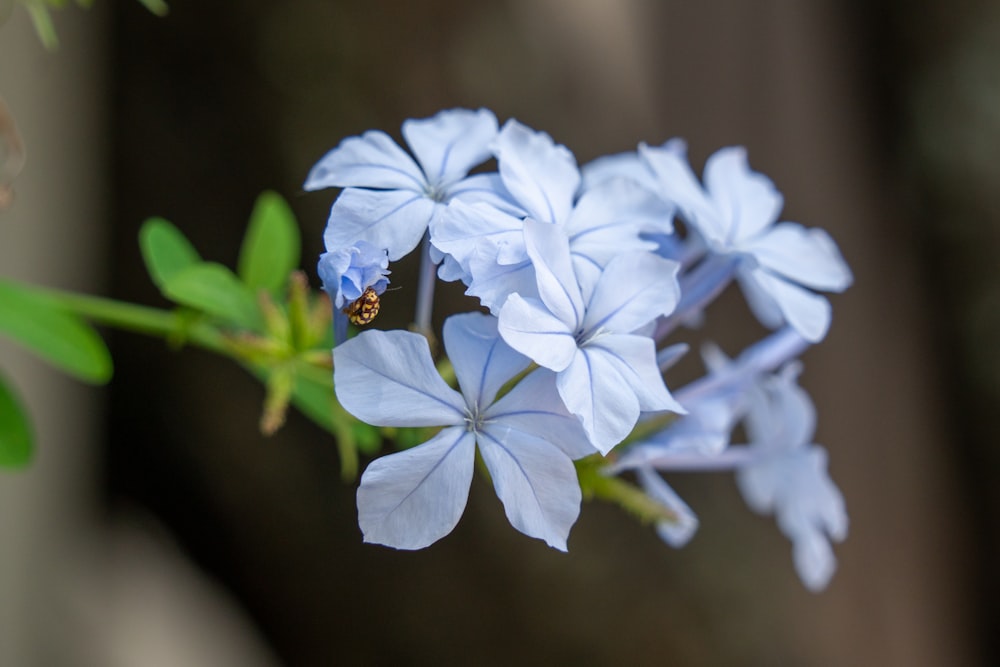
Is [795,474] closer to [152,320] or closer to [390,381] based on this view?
[390,381]

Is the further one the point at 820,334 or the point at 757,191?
the point at 757,191

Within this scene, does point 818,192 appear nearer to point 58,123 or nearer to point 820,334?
point 820,334

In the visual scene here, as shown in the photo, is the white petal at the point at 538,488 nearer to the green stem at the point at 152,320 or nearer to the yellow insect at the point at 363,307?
the yellow insect at the point at 363,307

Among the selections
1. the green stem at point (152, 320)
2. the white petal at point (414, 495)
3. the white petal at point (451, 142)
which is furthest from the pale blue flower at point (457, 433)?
the green stem at point (152, 320)

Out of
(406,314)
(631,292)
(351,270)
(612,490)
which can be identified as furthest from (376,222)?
(406,314)

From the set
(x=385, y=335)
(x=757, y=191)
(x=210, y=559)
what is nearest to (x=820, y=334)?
(x=757, y=191)

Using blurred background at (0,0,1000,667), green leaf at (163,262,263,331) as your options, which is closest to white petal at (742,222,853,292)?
green leaf at (163,262,263,331)
